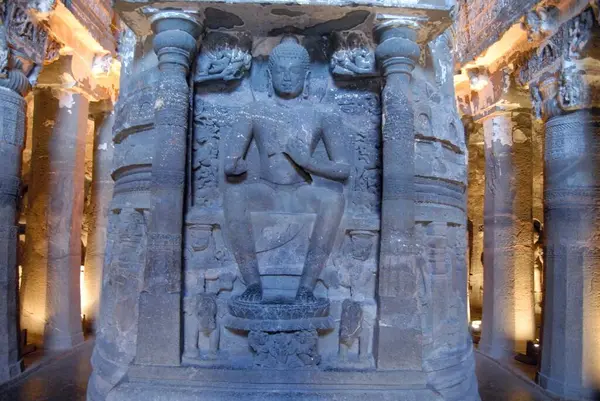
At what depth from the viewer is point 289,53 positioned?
4.84 metres

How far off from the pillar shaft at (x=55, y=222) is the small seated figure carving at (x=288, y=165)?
492 centimetres

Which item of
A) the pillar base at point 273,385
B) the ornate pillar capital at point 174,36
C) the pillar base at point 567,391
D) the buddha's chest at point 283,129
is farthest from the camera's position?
the pillar base at point 567,391

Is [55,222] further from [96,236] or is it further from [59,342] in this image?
[59,342]

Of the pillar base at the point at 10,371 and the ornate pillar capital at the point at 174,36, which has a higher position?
the ornate pillar capital at the point at 174,36

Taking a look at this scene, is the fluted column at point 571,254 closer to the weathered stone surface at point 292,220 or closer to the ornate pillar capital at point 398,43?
the weathered stone surface at point 292,220

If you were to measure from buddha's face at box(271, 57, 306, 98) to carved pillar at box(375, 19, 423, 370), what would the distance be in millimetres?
819

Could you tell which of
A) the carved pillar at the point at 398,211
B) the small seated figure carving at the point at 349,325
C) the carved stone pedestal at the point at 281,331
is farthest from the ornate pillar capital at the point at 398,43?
the carved stone pedestal at the point at 281,331

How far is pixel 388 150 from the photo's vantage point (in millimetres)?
4559

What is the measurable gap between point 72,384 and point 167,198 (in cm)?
344

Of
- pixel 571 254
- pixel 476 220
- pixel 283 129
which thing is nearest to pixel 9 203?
pixel 283 129

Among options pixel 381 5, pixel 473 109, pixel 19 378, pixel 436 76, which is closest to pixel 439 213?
pixel 436 76

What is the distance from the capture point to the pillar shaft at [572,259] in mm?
6168

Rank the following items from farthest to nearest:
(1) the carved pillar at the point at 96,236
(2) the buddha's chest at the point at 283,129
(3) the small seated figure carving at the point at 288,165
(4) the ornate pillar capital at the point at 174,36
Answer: (1) the carved pillar at the point at 96,236 < (2) the buddha's chest at the point at 283,129 < (3) the small seated figure carving at the point at 288,165 < (4) the ornate pillar capital at the point at 174,36

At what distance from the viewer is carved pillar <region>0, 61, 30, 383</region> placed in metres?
6.46
